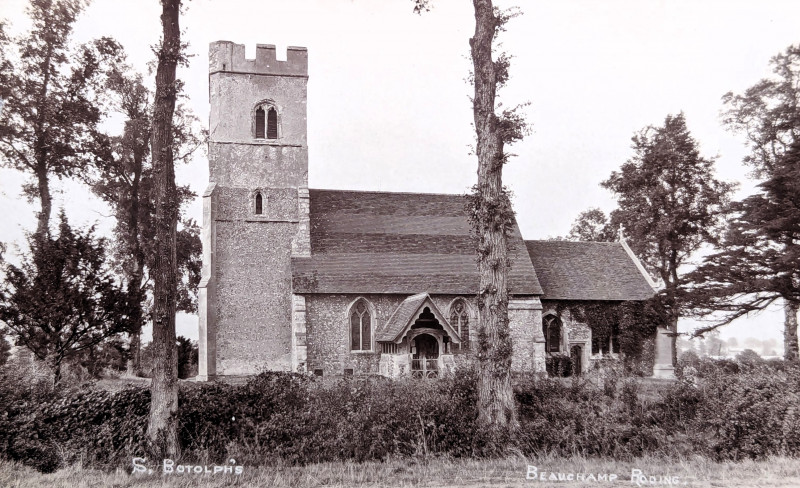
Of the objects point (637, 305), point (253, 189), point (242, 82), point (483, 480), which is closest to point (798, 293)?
point (637, 305)

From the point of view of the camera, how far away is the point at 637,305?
30234mm

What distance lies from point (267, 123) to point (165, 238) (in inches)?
773

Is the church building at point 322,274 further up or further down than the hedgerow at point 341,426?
further up

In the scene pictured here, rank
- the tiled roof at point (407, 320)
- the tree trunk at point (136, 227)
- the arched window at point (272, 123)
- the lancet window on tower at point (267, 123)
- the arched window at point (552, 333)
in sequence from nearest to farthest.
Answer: the tiled roof at point (407, 320) < the tree trunk at point (136, 227) < the lancet window on tower at point (267, 123) < the arched window at point (272, 123) < the arched window at point (552, 333)

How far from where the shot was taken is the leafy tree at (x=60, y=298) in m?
15.4

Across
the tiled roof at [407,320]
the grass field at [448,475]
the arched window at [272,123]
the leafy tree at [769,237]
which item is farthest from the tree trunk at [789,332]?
the arched window at [272,123]

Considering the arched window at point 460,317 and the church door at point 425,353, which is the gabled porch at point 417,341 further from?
the arched window at point 460,317

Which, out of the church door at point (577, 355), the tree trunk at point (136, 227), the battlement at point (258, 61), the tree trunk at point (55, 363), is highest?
the battlement at point (258, 61)

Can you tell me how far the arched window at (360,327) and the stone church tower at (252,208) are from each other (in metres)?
2.77

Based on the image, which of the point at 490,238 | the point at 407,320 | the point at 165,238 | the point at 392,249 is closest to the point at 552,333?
the point at 407,320

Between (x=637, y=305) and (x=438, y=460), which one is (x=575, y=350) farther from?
(x=438, y=460)

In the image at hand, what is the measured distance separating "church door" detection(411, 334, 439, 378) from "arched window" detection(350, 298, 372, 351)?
2.20 meters

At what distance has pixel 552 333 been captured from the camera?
30391 mm

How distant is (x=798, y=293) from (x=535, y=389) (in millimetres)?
12354
